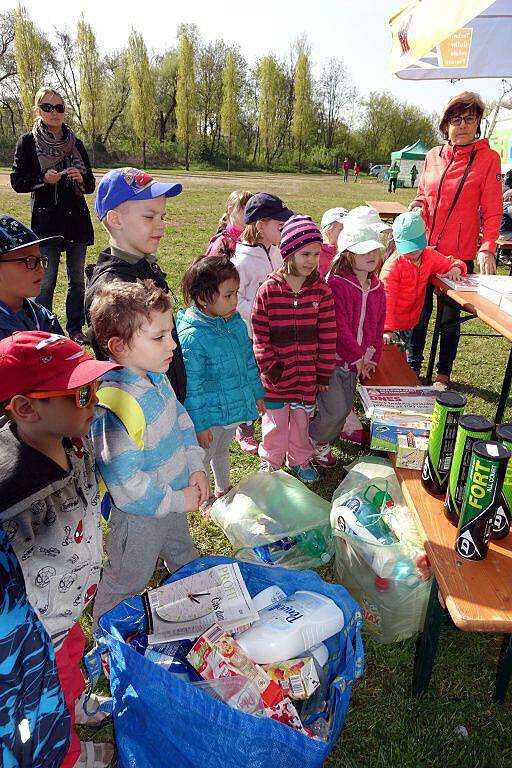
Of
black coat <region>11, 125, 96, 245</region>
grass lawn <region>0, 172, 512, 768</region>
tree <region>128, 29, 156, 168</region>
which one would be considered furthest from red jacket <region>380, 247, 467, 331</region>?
tree <region>128, 29, 156, 168</region>

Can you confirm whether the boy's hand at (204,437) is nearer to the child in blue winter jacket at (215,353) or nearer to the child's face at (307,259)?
the child in blue winter jacket at (215,353)

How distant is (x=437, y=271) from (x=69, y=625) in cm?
331

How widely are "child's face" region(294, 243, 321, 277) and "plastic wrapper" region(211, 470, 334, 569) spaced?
A: 1.16 metres

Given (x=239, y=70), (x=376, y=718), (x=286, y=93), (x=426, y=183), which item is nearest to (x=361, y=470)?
(x=376, y=718)

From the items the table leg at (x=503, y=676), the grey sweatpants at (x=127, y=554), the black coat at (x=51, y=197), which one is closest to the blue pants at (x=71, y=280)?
the black coat at (x=51, y=197)

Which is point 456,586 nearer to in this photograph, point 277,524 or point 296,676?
point 296,676

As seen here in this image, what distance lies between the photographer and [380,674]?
2.13 meters

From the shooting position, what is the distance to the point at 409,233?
3492mm

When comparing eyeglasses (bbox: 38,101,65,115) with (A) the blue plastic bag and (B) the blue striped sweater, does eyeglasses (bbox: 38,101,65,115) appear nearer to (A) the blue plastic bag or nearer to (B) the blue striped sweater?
(B) the blue striped sweater

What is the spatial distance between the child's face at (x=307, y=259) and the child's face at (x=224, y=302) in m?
0.45

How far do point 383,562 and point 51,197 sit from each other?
4052 mm

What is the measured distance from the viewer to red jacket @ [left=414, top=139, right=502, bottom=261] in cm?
359

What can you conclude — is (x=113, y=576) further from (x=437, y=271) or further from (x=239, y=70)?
(x=239, y=70)

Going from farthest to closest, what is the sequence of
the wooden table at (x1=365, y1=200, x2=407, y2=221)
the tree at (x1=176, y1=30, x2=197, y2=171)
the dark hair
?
the tree at (x1=176, y1=30, x2=197, y2=171) < the wooden table at (x1=365, y1=200, x2=407, y2=221) < the dark hair
